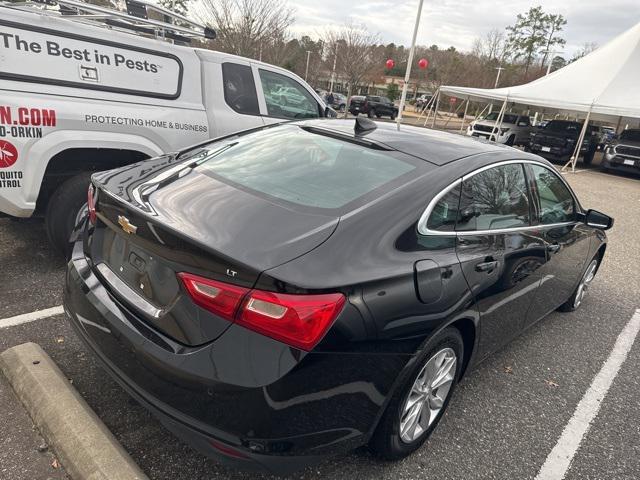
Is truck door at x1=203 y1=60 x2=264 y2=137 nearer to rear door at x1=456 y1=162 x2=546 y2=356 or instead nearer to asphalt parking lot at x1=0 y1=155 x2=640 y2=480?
asphalt parking lot at x1=0 y1=155 x2=640 y2=480

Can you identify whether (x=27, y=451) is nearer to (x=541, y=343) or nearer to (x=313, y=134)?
(x=313, y=134)

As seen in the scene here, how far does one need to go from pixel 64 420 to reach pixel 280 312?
4.25 feet

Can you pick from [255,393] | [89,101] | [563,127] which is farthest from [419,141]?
[563,127]

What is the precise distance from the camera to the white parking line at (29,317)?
314 cm

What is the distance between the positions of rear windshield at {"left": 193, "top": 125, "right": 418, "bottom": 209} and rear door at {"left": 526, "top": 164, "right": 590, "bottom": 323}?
1.35 metres

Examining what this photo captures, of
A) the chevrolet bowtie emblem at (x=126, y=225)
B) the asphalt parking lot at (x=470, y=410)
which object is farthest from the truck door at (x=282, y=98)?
the chevrolet bowtie emblem at (x=126, y=225)

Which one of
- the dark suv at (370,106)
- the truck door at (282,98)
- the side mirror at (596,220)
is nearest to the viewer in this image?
the side mirror at (596,220)

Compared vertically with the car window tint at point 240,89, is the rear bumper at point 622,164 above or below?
below

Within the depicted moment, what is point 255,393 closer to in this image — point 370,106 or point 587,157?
point 587,157

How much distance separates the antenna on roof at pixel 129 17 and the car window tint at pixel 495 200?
3714mm

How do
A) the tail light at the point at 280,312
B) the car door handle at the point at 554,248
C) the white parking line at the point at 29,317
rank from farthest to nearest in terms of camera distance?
the car door handle at the point at 554,248 < the white parking line at the point at 29,317 < the tail light at the point at 280,312

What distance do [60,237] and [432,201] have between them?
10.6 ft

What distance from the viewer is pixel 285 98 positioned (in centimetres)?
553

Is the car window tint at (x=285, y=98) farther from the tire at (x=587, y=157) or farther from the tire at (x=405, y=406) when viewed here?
the tire at (x=587, y=157)
